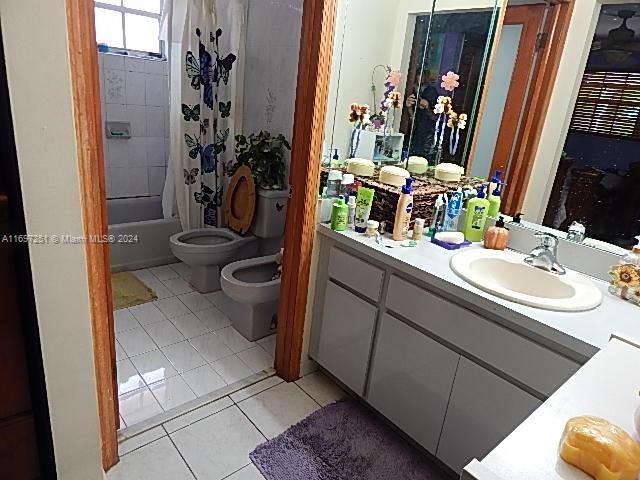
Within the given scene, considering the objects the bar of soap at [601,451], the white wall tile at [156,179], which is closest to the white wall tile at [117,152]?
the white wall tile at [156,179]

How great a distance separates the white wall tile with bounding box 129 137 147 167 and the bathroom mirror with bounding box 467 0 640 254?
260 centimetres

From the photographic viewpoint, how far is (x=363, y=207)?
1.80 m

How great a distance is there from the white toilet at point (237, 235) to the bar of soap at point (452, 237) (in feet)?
4.06

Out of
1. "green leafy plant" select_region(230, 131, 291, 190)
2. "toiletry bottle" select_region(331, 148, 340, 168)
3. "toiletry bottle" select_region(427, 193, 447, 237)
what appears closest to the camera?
"toiletry bottle" select_region(427, 193, 447, 237)

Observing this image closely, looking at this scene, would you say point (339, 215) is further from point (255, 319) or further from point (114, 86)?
point (114, 86)

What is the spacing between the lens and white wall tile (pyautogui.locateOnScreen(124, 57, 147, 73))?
3.06 m

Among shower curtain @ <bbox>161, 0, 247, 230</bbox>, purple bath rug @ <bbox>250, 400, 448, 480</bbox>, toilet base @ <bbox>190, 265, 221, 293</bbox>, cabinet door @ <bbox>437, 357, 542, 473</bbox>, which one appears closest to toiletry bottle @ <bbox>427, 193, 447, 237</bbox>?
cabinet door @ <bbox>437, 357, 542, 473</bbox>

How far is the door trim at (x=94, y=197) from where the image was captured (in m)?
1.07

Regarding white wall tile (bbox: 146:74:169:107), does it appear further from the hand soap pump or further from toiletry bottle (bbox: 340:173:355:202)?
the hand soap pump

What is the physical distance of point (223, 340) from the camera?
2342mm

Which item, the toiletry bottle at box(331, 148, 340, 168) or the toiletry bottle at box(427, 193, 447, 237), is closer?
the toiletry bottle at box(427, 193, 447, 237)

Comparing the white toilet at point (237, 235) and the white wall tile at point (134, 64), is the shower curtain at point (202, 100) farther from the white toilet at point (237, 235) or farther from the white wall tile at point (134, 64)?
the white wall tile at point (134, 64)

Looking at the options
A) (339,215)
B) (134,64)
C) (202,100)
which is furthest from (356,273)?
(134,64)

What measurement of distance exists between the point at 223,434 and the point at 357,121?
4.83ft
